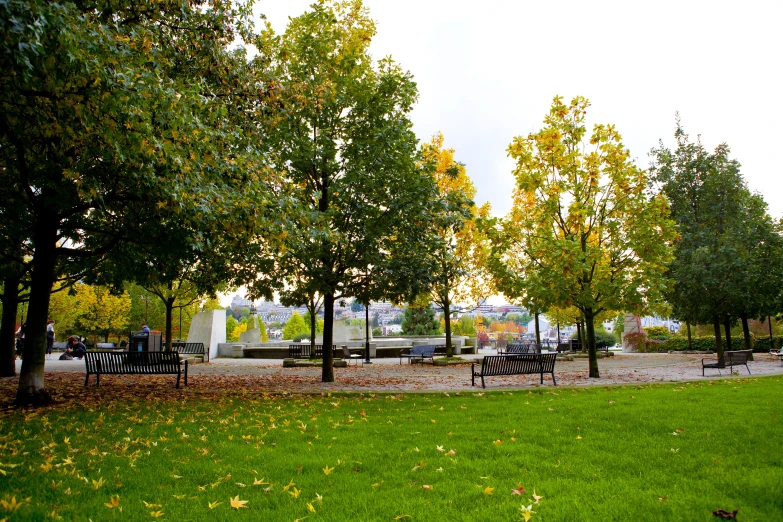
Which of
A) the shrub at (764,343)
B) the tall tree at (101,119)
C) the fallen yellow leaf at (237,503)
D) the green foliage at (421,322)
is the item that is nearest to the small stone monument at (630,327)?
the shrub at (764,343)

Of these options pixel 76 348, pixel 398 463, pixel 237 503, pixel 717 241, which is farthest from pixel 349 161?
pixel 76 348

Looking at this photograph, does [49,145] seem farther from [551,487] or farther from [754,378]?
[754,378]

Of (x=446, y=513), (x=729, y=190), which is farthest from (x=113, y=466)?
(x=729, y=190)

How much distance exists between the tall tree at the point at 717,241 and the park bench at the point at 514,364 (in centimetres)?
1041

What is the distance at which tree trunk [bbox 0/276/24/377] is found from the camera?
47.2 ft

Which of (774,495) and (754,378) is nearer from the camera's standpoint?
(774,495)

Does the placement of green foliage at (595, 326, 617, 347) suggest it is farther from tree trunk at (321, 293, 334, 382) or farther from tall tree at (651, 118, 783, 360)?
tree trunk at (321, 293, 334, 382)

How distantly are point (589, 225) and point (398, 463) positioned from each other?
477 inches

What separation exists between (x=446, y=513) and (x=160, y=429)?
182 inches

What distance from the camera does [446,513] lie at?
364cm

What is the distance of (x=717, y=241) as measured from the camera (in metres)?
21.9

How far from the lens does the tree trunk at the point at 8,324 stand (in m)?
14.4

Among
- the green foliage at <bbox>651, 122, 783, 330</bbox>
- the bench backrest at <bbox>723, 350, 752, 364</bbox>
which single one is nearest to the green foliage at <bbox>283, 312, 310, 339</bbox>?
the green foliage at <bbox>651, 122, 783, 330</bbox>

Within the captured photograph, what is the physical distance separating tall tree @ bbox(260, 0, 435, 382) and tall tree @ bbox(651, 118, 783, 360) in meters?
13.2
